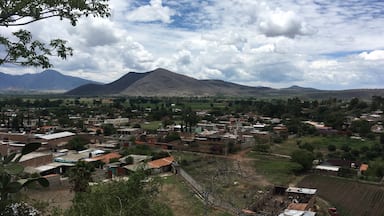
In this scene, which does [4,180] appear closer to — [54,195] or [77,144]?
[54,195]

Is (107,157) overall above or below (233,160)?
above

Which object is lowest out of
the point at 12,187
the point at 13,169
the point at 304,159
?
the point at 304,159

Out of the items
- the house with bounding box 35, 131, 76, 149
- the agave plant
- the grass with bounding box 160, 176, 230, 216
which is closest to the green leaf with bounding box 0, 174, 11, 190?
the agave plant

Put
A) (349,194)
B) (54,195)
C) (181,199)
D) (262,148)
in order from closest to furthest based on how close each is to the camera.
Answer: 1. (181,199)
2. (54,195)
3. (349,194)
4. (262,148)

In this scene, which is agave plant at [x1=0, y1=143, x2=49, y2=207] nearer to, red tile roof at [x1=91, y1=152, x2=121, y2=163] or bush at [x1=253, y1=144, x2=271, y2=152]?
red tile roof at [x1=91, y1=152, x2=121, y2=163]

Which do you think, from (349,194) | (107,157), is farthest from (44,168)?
(349,194)

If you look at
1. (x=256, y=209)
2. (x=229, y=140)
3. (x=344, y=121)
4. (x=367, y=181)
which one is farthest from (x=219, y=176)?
(x=344, y=121)

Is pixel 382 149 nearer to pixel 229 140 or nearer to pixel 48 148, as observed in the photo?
pixel 229 140
